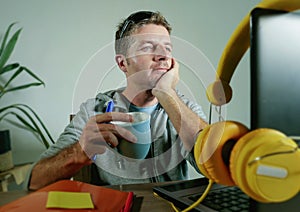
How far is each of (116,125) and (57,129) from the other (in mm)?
1151

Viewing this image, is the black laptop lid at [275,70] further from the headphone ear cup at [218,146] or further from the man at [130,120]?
the man at [130,120]

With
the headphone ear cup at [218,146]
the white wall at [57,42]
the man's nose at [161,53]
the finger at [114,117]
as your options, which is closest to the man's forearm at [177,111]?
the man's nose at [161,53]

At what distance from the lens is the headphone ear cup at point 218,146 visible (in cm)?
34

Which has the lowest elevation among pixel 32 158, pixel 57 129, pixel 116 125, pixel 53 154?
pixel 32 158

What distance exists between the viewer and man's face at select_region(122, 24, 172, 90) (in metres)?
0.81

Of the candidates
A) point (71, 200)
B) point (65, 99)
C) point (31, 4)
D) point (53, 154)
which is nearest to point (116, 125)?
point (71, 200)

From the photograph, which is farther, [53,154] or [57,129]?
[57,129]

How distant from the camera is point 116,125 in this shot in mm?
711

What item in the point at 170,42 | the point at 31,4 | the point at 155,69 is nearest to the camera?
the point at 170,42

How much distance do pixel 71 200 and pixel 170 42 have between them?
1.27 feet

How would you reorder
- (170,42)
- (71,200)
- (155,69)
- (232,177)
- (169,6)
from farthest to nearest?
(169,6), (155,69), (170,42), (71,200), (232,177)

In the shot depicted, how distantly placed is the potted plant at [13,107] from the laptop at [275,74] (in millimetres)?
1335

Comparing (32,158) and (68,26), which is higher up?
(68,26)

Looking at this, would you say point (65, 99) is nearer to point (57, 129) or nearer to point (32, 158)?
point (57, 129)
